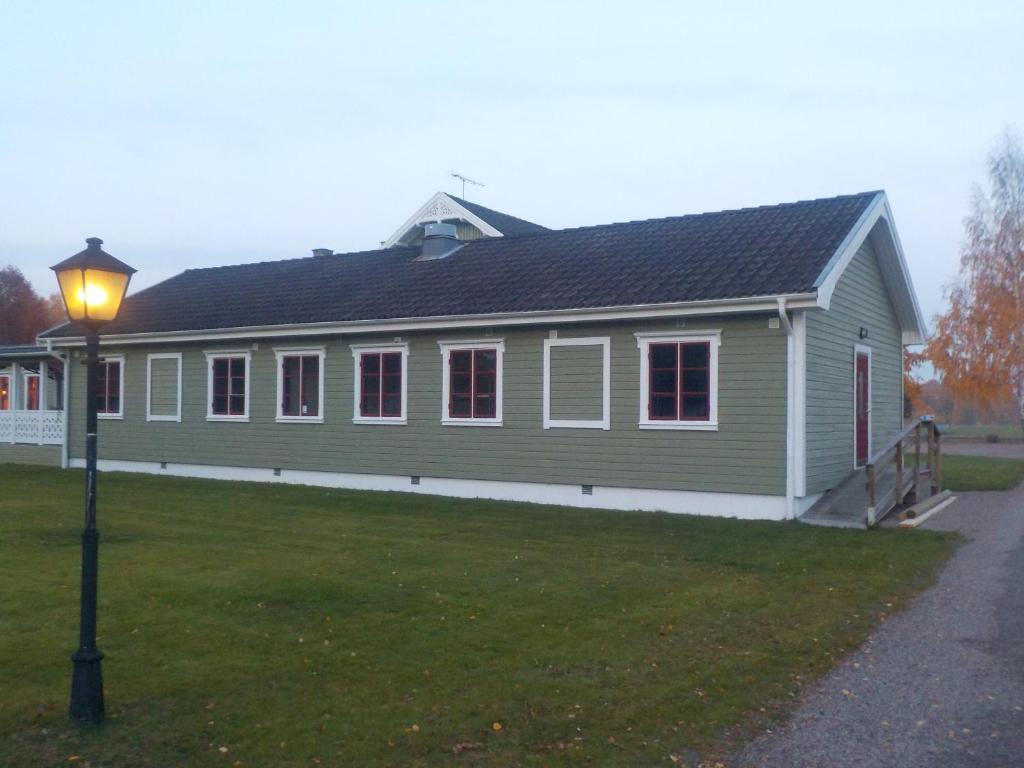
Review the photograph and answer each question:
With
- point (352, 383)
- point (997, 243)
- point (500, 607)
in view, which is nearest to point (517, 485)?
point (352, 383)

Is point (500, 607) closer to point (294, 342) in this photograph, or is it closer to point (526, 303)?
point (526, 303)

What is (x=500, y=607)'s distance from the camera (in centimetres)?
893

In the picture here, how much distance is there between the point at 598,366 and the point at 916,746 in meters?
11.3

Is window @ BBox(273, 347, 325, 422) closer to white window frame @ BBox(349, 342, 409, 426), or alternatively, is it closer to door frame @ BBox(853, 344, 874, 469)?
white window frame @ BBox(349, 342, 409, 426)

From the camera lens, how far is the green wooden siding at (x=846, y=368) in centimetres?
1557

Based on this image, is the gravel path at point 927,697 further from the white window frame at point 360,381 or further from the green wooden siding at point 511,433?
the white window frame at point 360,381

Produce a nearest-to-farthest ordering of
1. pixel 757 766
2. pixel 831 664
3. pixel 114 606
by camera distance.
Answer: pixel 757 766
pixel 831 664
pixel 114 606

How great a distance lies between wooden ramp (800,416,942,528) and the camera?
14.4 metres

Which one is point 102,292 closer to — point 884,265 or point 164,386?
point 884,265

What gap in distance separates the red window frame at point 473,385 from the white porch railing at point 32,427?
12112 millimetres

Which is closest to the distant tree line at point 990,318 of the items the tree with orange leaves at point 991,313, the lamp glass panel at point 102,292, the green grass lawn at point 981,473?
the tree with orange leaves at point 991,313

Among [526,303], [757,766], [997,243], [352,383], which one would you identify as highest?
[997,243]

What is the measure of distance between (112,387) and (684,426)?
14586 millimetres

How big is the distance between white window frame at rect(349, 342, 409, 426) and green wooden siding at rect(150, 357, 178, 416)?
521cm
